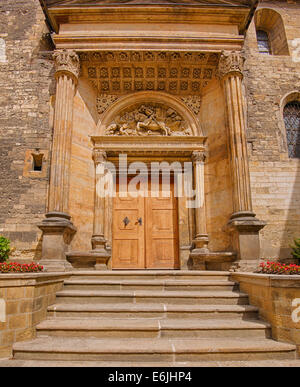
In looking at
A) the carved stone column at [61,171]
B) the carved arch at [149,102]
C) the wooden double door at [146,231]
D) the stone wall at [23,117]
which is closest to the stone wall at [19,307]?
the carved stone column at [61,171]

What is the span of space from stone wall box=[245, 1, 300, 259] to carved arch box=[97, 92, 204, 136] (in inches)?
66.6

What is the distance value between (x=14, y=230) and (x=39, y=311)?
3494 millimetres

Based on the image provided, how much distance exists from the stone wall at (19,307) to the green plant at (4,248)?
2.91 metres

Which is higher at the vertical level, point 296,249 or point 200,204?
point 200,204

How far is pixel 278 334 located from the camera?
347 centimetres

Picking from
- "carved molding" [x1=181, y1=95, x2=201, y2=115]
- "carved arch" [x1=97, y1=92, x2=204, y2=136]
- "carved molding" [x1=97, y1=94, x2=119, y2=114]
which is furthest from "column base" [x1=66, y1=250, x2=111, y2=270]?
"carved molding" [x1=181, y1=95, x2=201, y2=115]

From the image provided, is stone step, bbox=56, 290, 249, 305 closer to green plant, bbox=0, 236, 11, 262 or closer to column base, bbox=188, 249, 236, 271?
Result: column base, bbox=188, 249, 236, 271

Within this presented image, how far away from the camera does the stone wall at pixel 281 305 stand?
3400 mm

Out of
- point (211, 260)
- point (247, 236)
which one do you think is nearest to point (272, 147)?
point (247, 236)

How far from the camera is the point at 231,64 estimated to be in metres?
6.73

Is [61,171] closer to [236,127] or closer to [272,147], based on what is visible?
[236,127]

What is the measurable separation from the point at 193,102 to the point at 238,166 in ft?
9.08

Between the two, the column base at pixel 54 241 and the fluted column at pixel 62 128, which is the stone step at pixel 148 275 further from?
the fluted column at pixel 62 128

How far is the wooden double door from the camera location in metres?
7.13
